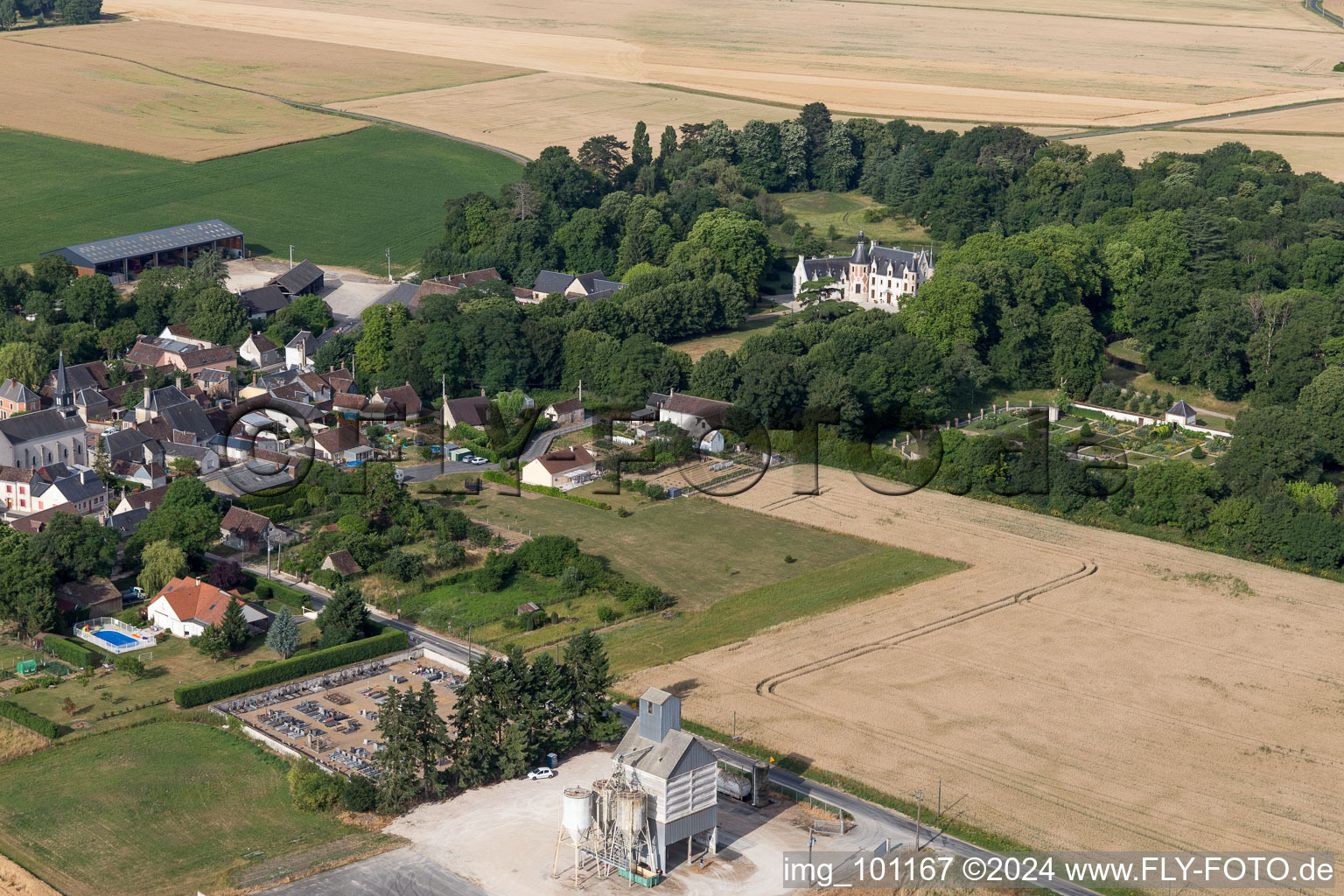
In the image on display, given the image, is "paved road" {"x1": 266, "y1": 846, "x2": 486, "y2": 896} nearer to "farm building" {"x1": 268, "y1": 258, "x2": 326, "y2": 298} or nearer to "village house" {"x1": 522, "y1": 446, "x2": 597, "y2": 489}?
"village house" {"x1": 522, "y1": 446, "x2": 597, "y2": 489}

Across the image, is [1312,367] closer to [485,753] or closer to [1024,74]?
[485,753]

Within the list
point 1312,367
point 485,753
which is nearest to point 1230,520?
point 1312,367

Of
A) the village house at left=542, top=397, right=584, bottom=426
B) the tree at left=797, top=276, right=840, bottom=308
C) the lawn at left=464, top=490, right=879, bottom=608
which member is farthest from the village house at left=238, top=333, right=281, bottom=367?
the tree at left=797, top=276, right=840, bottom=308

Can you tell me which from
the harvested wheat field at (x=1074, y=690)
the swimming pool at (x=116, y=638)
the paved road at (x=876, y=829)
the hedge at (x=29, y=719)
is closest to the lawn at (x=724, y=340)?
the harvested wheat field at (x=1074, y=690)

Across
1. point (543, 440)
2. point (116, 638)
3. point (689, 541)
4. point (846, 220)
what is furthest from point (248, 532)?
point (846, 220)

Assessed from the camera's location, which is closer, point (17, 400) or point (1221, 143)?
point (17, 400)

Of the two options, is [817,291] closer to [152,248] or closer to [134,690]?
[152,248]

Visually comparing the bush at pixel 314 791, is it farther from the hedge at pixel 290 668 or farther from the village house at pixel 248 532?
the village house at pixel 248 532
